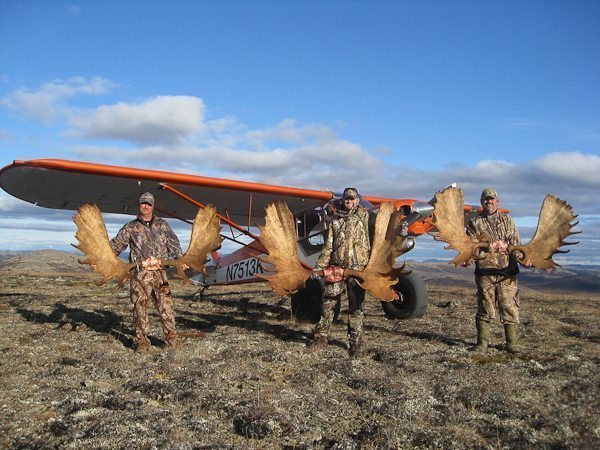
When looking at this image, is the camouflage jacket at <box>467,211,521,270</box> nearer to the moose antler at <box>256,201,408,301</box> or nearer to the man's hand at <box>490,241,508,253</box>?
the man's hand at <box>490,241,508,253</box>

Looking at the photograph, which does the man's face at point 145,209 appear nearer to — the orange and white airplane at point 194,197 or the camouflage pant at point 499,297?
the orange and white airplane at point 194,197

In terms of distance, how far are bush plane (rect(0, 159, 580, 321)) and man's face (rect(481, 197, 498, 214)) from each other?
3.49ft

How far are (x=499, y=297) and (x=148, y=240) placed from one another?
4.48m

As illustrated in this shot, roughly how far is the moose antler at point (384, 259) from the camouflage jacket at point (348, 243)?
12 centimetres

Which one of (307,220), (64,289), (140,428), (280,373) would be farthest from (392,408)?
(64,289)

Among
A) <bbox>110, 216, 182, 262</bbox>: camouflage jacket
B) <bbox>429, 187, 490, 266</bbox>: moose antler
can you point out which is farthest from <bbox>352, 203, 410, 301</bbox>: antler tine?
<bbox>110, 216, 182, 262</bbox>: camouflage jacket

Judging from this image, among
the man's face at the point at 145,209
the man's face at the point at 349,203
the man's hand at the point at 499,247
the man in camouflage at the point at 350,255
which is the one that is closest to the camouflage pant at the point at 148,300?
the man's face at the point at 145,209

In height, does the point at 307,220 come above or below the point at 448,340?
above

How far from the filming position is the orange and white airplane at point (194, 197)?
7.53m

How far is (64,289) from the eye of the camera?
1249cm

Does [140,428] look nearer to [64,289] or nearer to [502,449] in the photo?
[502,449]

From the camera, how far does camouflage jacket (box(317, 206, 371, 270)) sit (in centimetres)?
568

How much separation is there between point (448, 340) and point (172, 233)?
13.3ft

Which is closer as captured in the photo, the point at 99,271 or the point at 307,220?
the point at 99,271
